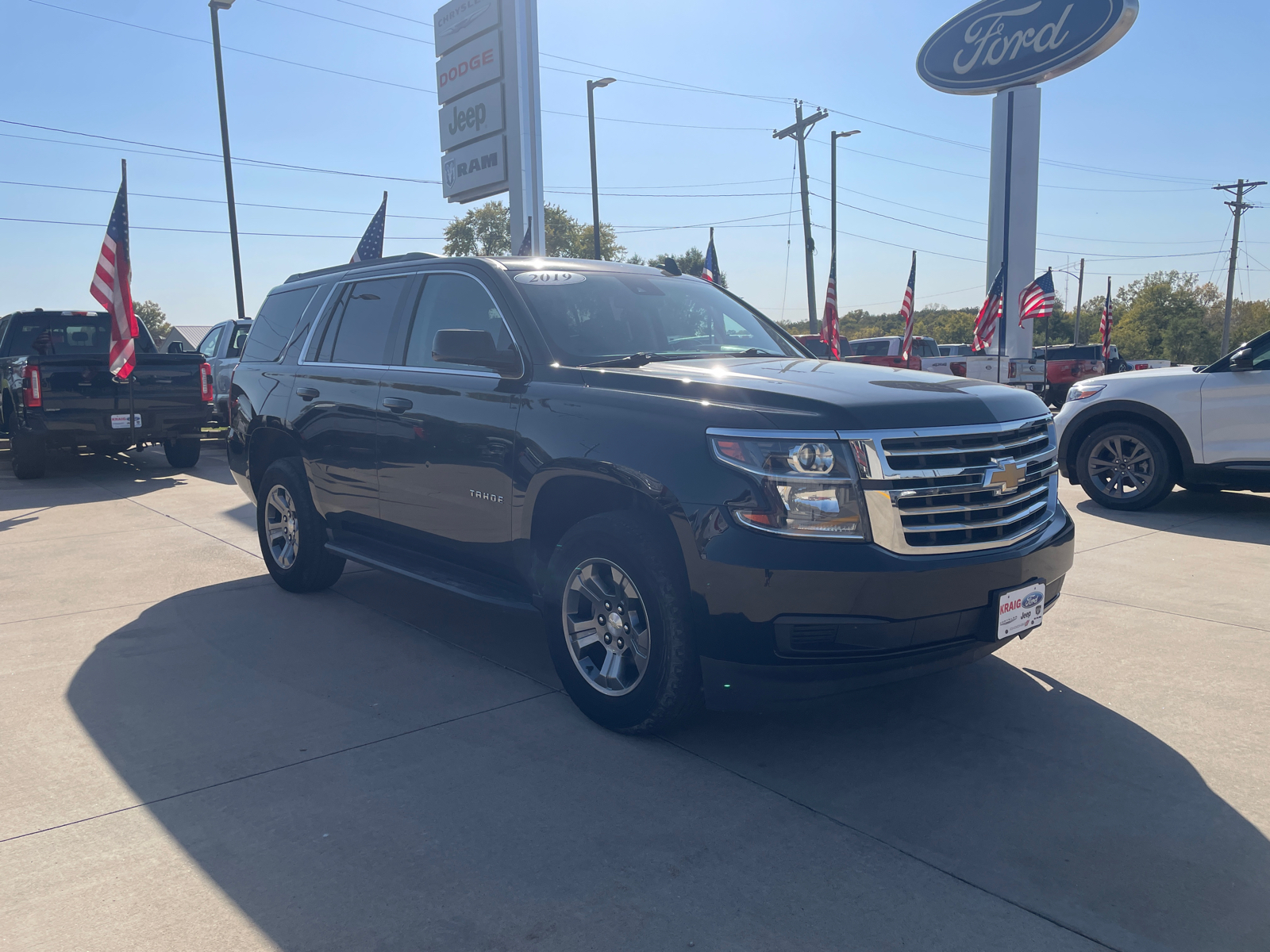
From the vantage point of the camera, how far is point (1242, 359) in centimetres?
794

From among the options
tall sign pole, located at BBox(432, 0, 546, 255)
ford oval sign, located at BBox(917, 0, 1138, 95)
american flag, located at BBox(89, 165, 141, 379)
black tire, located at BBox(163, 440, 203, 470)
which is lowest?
black tire, located at BBox(163, 440, 203, 470)

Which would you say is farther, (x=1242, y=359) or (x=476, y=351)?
(x=1242, y=359)

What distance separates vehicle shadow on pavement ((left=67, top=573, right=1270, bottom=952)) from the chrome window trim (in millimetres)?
1470

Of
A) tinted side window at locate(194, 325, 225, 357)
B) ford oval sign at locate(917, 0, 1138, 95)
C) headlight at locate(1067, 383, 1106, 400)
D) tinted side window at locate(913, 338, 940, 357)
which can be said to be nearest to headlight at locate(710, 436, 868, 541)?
headlight at locate(1067, 383, 1106, 400)

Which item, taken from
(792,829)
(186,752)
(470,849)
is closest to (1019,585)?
(792,829)

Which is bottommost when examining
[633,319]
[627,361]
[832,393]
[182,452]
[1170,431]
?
[182,452]

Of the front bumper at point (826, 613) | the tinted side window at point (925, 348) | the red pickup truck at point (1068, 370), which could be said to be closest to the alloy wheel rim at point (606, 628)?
the front bumper at point (826, 613)

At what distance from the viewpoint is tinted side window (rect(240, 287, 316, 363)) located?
6211 mm

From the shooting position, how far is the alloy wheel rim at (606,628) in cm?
361

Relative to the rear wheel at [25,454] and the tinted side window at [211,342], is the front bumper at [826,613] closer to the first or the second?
the rear wheel at [25,454]

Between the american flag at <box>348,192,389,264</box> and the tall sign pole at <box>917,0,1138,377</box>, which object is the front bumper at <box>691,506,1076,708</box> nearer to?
the american flag at <box>348,192,389,264</box>

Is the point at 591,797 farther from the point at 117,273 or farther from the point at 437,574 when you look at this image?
the point at 117,273

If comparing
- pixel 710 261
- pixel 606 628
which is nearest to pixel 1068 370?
pixel 710 261

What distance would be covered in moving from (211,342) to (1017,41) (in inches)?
1011
